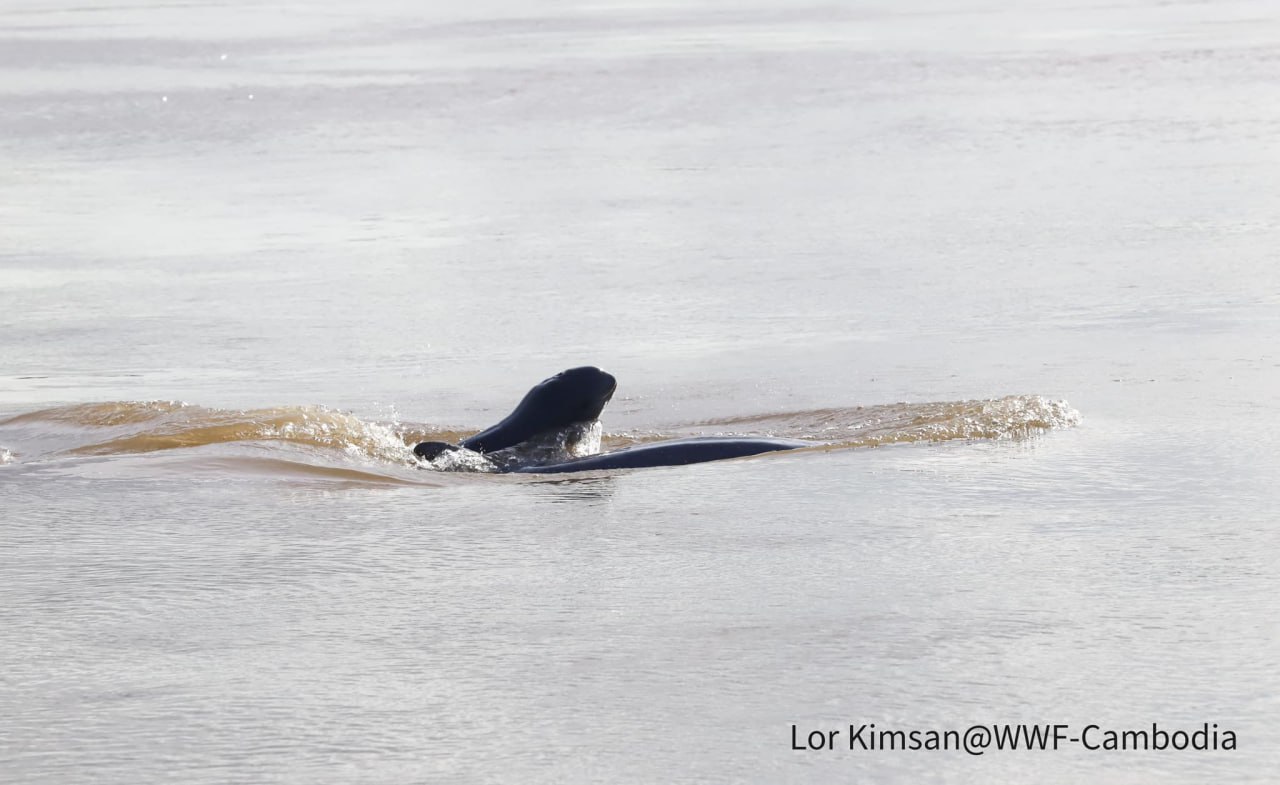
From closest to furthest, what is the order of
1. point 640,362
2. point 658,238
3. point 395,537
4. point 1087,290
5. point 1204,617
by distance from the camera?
1. point 1204,617
2. point 395,537
3. point 640,362
4. point 1087,290
5. point 658,238

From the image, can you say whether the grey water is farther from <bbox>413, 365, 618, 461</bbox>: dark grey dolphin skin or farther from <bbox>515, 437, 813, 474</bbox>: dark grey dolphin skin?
<bbox>413, 365, 618, 461</bbox>: dark grey dolphin skin

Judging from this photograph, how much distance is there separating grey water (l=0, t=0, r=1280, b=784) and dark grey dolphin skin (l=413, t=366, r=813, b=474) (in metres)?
0.24

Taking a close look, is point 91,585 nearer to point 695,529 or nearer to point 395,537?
point 395,537

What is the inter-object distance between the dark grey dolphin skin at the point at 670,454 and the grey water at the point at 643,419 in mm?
136

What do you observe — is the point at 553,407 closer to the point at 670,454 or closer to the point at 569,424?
the point at 569,424

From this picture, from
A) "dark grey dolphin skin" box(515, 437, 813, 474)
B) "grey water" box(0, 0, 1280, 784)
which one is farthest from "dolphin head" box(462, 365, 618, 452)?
"grey water" box(0, 0, 1280, 784)

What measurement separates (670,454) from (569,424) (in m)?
0.61

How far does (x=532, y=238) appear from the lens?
1436cm

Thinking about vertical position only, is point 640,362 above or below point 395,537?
above

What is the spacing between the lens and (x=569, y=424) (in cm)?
838

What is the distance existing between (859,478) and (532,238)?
7.07 meters

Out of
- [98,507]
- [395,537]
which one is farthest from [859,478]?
[98,507]

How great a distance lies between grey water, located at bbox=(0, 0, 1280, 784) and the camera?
480 centimetres

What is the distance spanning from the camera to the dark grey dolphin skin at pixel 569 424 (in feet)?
26.4
